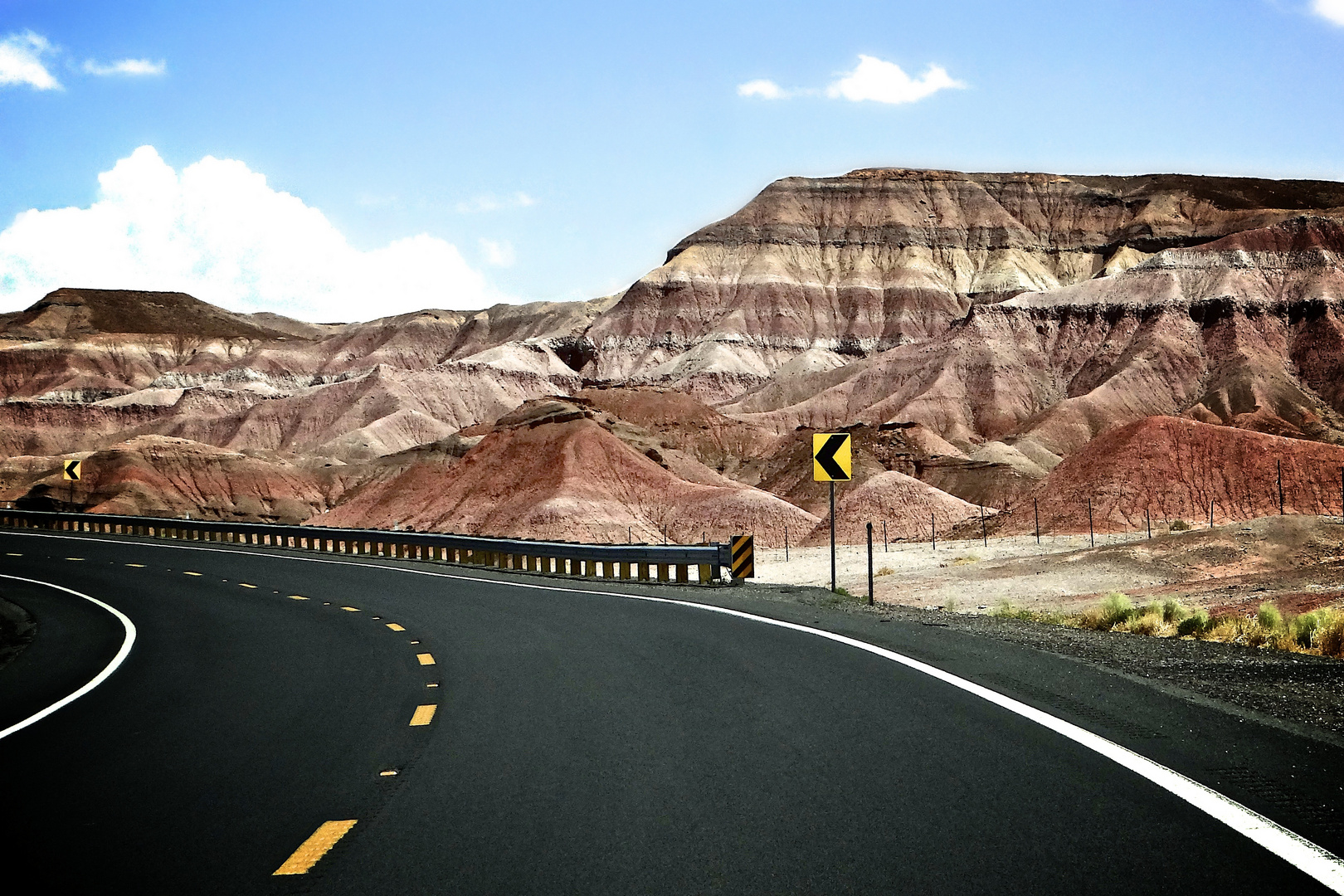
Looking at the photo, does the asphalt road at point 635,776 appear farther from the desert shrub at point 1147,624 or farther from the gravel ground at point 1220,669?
the desert shrub at point 1147,624

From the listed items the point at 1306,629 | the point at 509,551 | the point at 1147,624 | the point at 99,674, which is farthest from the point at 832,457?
the point at 99,674

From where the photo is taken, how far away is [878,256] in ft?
496

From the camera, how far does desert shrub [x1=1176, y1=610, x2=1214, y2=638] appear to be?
1391 centimetres

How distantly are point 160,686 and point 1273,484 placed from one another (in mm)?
54249

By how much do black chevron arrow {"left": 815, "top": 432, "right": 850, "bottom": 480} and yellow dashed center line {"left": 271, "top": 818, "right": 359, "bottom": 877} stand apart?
1422cm

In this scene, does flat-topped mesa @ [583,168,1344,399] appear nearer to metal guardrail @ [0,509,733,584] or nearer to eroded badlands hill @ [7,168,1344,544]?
eroded badlands hill @ [7,168,1344,544]

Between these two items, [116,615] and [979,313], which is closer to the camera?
[116,615]

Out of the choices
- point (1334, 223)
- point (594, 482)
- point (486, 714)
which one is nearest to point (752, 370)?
point (1334, 223)

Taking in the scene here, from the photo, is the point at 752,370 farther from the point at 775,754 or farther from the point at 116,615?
the point at 775,754

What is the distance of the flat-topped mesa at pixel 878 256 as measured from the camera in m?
139

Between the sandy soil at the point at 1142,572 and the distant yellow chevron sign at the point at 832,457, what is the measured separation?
588 centimetres

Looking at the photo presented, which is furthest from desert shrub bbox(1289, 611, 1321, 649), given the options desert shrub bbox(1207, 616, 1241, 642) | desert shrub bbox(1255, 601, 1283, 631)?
desert shrub bbox(1207, 616, 1241, 642)

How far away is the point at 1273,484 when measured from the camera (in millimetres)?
53688

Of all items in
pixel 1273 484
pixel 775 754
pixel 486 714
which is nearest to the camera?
pixel 775 754
